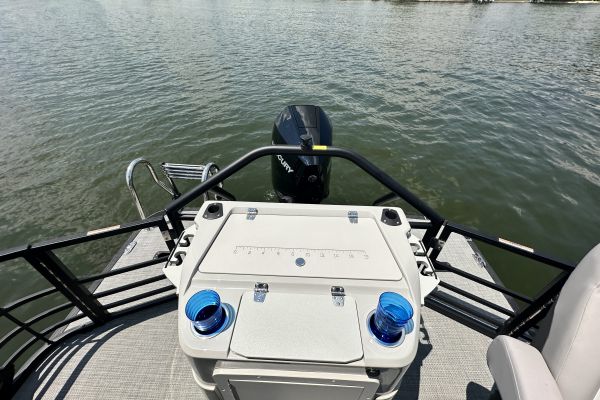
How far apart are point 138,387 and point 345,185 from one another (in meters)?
4.24

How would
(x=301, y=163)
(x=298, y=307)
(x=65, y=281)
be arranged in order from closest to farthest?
(x=298, y=307) < (x=65, y=281) < (x=301, y=163)

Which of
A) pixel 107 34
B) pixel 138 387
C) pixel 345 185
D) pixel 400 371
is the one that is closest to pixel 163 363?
pixel 138 387

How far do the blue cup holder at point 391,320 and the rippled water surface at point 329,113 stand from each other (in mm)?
3996

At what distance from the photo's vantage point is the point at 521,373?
4.23 ft

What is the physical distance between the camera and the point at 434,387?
6.56ft

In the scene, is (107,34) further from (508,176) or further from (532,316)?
(532,316)

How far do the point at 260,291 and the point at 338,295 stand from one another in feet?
1.04

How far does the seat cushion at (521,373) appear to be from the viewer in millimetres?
1222

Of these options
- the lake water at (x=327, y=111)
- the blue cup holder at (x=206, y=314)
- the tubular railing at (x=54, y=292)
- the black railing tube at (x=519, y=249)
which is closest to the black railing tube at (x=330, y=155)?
the black railing tube at (x=519, y=249)

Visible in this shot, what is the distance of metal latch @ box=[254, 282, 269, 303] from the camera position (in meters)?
1.12

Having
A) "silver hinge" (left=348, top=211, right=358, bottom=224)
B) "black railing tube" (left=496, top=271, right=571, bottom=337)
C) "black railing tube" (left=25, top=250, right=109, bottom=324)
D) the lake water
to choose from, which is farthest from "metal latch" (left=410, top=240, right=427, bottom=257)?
the lake water

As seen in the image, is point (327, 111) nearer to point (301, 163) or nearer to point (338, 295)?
point (301, 163)

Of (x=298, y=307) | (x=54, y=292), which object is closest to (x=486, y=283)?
(x=298, y=307)

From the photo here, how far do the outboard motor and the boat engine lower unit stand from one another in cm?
146
